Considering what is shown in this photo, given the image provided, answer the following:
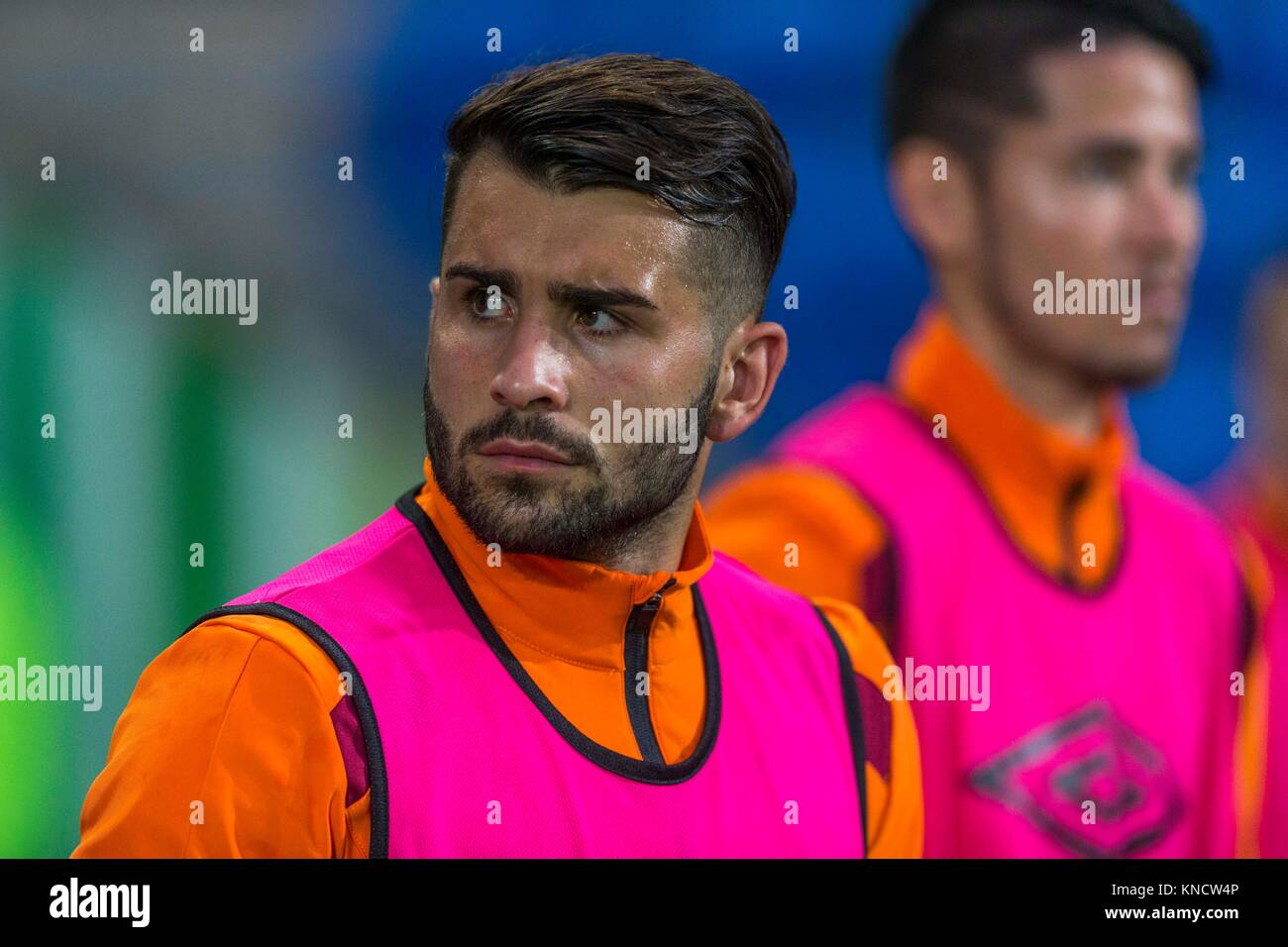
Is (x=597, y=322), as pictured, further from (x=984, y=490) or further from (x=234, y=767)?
(x=984, y=490)

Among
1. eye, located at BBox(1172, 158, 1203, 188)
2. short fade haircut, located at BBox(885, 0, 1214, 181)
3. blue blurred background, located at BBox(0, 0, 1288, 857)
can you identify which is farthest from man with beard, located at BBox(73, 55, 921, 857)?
eye, located at BBox(1172, 158, 1203, 188)

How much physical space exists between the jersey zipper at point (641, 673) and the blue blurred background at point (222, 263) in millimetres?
720

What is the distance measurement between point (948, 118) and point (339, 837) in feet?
5.05

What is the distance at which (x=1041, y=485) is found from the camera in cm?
241

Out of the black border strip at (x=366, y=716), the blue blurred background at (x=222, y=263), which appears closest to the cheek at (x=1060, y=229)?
the blue blurred background at (x=222, y=263)

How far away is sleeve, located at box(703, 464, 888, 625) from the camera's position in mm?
2254

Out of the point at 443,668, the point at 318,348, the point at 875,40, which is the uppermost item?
the point at 875,40

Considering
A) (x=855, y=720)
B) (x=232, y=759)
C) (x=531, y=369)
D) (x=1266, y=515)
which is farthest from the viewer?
(x=1266, y=515)

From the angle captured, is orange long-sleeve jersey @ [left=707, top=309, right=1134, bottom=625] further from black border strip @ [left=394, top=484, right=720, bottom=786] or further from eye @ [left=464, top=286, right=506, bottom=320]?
eye @ [left=464, top=286, right=506, bottom=320]

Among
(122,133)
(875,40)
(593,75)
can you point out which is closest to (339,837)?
(593,75)

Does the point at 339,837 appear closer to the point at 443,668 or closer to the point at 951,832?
the point at 443,668

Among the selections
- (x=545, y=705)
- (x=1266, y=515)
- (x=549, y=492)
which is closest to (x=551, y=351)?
(x=549, y=492)

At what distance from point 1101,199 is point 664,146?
1.10 meters

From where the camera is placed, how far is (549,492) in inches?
60.9
